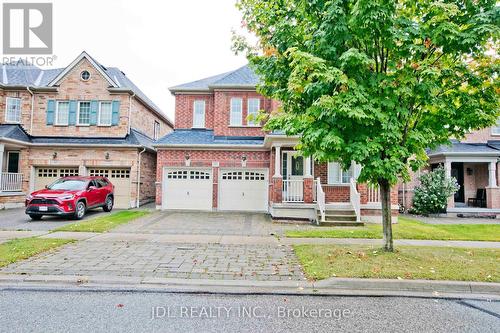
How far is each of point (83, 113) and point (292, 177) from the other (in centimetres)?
1305

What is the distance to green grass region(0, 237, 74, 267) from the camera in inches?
233

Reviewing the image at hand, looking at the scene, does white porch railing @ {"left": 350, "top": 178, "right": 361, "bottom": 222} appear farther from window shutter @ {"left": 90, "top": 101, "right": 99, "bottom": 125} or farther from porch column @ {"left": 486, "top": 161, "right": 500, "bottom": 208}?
window shutter @ {"left": 90, "top": 101, "right": 99, "bottom": 125}

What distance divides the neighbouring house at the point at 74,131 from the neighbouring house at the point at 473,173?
16.0 m

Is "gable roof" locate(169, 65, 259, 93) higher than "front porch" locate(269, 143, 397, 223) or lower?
higher

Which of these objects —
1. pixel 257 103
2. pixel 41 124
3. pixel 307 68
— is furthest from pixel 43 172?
pixel 307 68

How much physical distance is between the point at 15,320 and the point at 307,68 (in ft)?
20.0

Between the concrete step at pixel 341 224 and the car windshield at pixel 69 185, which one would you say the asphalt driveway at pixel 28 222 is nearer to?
the car windshield at pixel 69 185

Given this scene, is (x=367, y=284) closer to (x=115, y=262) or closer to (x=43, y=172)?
(x=115, y=262)

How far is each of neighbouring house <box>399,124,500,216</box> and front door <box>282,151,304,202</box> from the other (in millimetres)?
6809

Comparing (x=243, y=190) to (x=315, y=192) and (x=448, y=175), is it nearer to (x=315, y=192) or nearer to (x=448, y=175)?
(x=315, y=192)

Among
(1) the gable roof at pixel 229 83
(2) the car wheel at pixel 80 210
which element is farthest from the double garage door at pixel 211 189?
(1) the gable roof at pixel 229 83

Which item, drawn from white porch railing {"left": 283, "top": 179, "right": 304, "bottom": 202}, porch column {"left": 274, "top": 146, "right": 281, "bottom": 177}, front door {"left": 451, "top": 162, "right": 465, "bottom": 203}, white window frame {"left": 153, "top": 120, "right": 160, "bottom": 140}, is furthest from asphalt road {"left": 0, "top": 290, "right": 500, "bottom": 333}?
white window frame {"left": 153, "top": 120, "right": 160, "bottom": 140}

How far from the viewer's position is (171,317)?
372 cm

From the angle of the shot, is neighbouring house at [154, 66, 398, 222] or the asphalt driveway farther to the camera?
neighbouring house at [154, 66, 398, 222]
